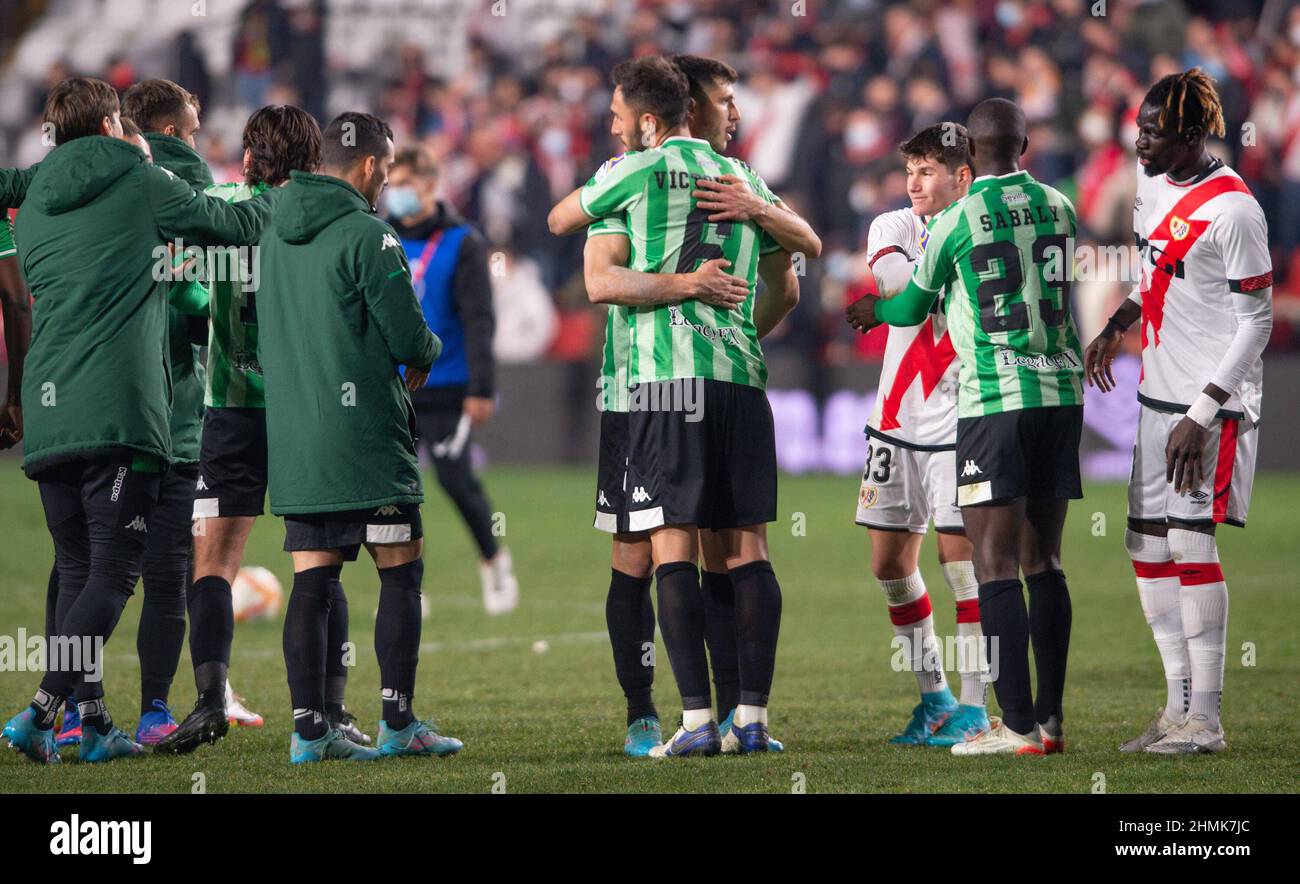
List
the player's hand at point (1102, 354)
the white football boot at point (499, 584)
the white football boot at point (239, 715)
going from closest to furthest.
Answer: the player's hand at point (1102, 354)
the white football boot at point (239, 715)
the white football boot at point (499, 584)

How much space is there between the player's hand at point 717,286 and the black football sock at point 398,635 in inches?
49.1

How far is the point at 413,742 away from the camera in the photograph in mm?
5547

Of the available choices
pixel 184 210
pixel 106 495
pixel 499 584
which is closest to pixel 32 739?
pixel 106 495

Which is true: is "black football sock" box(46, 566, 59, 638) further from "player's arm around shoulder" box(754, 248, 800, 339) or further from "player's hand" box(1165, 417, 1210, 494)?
"player's hand" box(1165, 417, 1210, 494)

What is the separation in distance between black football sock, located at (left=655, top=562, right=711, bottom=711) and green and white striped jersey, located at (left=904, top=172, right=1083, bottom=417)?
1.05m

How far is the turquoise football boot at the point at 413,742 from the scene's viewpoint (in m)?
5.51

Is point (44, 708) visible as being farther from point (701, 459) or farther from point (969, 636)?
point (969, 636)

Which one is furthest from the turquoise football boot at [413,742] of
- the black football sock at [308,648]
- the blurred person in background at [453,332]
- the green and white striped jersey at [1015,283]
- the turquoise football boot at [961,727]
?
the blurred person in background at [453,332]

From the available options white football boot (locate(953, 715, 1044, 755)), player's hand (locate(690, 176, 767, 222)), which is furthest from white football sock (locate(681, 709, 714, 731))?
player's hand (locate(690, 176, 767, 222))

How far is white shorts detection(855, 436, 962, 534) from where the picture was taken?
5.97 meters

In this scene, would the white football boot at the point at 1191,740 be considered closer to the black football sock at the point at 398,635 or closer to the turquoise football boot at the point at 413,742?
the turquoise football boot at the point at 413,742
